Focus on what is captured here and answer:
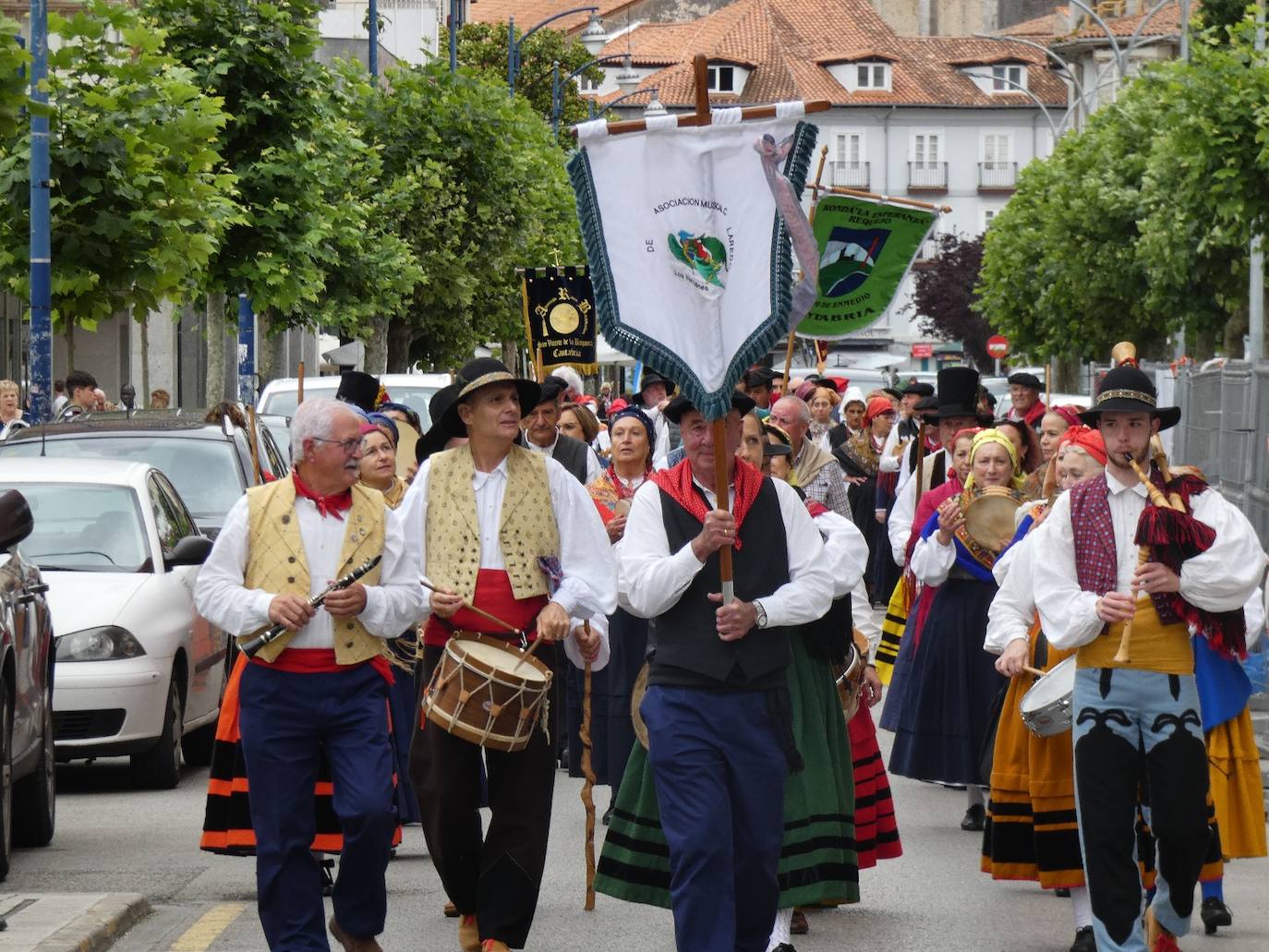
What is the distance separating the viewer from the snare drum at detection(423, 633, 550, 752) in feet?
24.2

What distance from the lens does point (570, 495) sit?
783cm

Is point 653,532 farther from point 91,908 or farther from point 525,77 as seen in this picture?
point 525,77

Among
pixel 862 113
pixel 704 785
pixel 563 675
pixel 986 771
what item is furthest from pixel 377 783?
pixel 862 113

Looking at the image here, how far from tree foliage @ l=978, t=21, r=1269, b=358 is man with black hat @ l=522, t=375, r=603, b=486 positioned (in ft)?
45.3

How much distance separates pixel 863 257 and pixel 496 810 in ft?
23.2

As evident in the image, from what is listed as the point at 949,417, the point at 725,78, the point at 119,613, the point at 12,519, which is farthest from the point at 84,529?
the point at 725,78

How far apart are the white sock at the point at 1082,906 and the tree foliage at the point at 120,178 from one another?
12.0 m

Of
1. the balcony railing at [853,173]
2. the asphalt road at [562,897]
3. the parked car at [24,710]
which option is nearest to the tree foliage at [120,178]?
the asphalt road at [562,897]

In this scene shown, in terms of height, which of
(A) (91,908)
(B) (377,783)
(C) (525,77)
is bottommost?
(A) (91,908)

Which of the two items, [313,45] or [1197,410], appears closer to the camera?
[1197,410]

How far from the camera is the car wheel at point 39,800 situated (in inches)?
390

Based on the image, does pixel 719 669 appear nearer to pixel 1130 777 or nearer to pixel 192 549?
pixel 1130 777

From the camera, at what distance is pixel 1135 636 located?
7.28 m

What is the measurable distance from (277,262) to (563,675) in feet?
43.5
